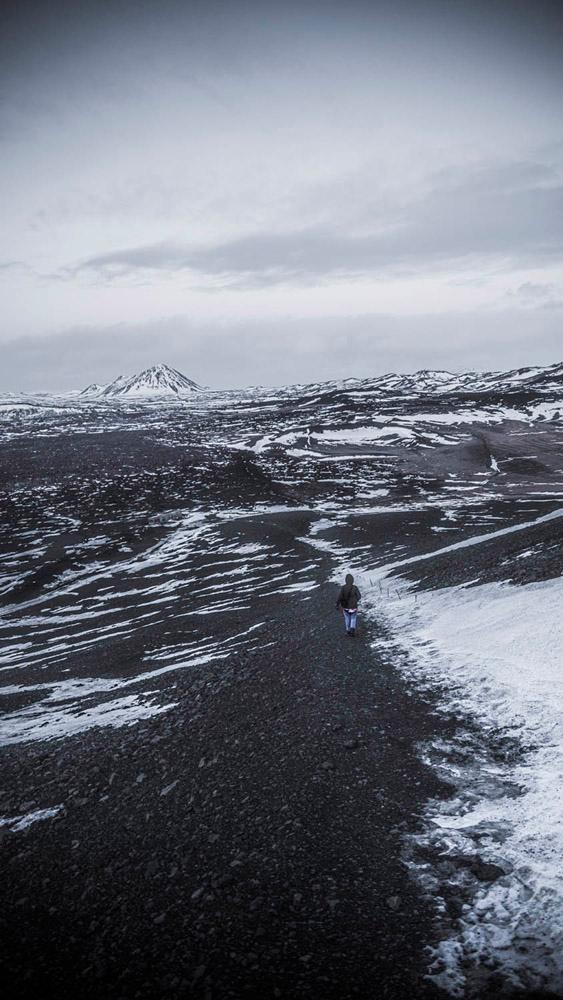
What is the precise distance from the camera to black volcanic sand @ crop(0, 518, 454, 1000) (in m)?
5.85

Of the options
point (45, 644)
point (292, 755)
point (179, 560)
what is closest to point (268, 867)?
point (292, 755)

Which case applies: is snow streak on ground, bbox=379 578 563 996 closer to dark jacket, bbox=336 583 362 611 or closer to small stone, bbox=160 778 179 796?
dark jacket, bbox=336 583 362 611

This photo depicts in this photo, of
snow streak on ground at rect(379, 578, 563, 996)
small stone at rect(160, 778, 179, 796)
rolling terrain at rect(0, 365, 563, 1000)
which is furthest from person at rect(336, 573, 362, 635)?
small stone at rect(160, 778, 179, 796)

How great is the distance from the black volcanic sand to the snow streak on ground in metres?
0.52

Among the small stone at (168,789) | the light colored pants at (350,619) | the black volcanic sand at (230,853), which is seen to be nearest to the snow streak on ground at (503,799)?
the black volcanic sand at (230,853)

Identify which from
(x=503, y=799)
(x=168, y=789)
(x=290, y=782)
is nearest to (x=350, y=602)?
(x=290, y=782)

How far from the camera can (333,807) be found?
27.7 ft

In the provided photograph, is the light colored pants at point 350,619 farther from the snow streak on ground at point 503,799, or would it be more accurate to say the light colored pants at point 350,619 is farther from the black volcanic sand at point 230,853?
the black volcanic sand at point 230,853

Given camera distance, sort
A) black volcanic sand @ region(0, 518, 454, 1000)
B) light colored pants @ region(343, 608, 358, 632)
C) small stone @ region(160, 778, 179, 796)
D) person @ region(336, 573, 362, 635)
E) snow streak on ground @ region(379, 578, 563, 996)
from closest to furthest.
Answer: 1. snow streak on ground @ region(379, 578, 563, 996)
2. black volcanic sand @ region(0, 518, 454, 1000)
3. small stone @ region(160, 778, 179, 796)
4. person @ region(336, 573, 362, 635)
5. light colored pants @ region(343, 608, 358, 632)

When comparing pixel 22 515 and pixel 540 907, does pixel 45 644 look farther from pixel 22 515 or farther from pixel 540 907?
pixel 22 515

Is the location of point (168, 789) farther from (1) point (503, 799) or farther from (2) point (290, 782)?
(1) point (503, 799)

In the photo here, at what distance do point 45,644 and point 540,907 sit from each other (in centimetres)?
2476

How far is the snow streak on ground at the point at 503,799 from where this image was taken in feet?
17.7

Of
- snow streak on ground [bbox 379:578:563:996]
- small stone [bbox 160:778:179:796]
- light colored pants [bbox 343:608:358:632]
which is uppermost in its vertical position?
snow streak on ground [bbox 379:578:563:996]
